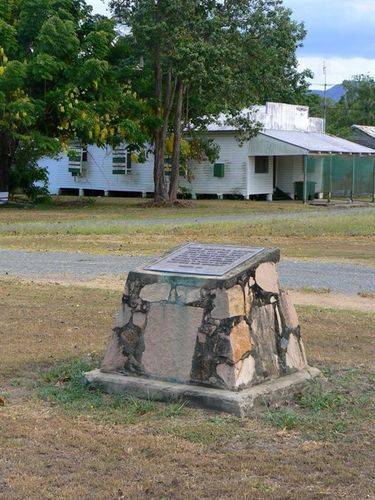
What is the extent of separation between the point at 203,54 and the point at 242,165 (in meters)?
10.2

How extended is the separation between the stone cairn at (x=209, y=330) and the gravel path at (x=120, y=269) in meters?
5.71

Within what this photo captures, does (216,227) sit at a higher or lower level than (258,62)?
lower

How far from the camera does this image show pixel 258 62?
32562 millimetres

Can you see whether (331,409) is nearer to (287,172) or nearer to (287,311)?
(287,311)

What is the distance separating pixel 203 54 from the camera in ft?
99.5

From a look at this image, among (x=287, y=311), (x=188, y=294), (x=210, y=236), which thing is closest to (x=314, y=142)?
(x=210, y=236)

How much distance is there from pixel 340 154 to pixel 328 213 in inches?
348

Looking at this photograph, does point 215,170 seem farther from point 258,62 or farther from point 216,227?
point 216,227

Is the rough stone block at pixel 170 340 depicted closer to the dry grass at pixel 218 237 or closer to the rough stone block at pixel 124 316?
the rough stone block at pixel 124 316

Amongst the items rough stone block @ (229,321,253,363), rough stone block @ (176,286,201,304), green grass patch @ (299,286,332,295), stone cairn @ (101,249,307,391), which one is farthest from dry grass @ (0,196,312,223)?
rough stone block @ (229,321,253,363)

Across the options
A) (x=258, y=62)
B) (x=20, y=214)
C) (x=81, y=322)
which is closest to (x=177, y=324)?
(x=81, y=322)

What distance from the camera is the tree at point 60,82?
2986 cm

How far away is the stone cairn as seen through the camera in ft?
20.1

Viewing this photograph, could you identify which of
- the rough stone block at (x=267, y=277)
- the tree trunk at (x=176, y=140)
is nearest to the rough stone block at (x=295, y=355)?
the rough stone block at (x=267, y=277)
